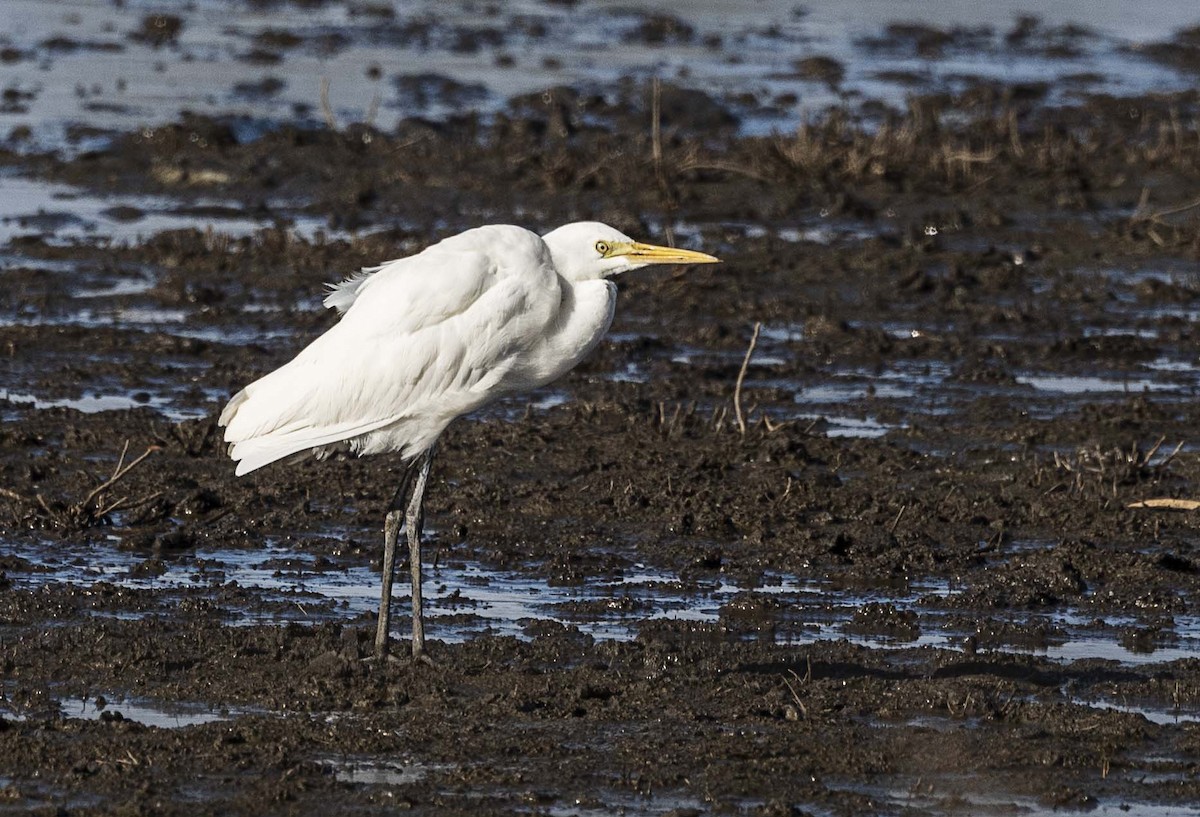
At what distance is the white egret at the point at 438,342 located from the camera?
7145 millimetres

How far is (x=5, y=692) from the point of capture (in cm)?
695

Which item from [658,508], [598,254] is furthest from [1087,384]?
[598,254]

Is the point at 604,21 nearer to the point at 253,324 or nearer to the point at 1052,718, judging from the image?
the point at 253,324

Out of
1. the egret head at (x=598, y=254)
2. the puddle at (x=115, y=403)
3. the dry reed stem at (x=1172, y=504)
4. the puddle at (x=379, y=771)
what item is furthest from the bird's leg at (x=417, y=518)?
the dry reed stem at (x=1172, y=504)

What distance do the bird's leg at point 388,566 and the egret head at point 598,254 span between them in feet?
3.73

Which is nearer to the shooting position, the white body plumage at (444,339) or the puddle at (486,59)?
the white body plumage at (444,339)

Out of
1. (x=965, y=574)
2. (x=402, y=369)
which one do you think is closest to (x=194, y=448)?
(x=402, y=369)

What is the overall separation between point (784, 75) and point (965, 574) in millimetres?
16162

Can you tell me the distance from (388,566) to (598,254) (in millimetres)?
1428

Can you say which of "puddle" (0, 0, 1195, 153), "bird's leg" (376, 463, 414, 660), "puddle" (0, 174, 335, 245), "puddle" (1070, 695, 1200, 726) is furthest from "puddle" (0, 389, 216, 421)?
"puddle" (0, 0, 1195, 153)

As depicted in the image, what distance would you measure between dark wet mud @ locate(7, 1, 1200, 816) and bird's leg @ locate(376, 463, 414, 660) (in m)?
0.20

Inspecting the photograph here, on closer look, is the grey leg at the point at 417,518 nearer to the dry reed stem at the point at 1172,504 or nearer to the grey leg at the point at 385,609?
the grey leg at the point at 385,609

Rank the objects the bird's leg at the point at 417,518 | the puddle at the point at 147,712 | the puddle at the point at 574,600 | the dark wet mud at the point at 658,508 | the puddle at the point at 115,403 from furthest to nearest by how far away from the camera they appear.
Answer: the puddle at the point at 115,403 < the puddle at the point at 574,600 < the bird's leg at the point at 417,518 < the puddle at the point at 147,712 < the dark wet mud at the point at 658,508

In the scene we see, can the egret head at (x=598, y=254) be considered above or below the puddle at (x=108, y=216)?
above
